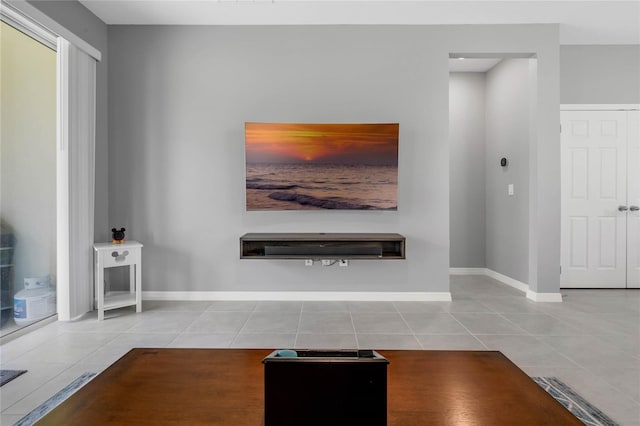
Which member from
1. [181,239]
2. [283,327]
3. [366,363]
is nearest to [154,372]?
[366,363]

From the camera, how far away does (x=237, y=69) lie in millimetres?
3779

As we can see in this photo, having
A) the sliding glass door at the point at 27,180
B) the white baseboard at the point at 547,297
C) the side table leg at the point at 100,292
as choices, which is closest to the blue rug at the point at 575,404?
the white baseboard at the point at 547,297

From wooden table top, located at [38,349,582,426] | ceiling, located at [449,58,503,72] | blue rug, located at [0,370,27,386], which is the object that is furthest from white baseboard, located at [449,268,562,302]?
blue rug, located at [0,370,27,386]

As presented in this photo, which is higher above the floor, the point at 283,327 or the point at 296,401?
the point at 296,401

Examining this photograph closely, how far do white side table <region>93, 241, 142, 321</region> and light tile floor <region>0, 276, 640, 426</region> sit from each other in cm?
12

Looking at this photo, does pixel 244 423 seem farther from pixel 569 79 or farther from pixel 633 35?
pixel 633 35

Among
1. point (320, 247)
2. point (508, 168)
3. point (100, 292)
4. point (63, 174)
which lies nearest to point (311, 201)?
point (320, 247)

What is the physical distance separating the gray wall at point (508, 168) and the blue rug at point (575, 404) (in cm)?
232

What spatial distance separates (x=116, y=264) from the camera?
3.29 m

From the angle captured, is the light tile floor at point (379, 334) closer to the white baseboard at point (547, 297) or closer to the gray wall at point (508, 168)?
the white baseboard at point (547, 297)

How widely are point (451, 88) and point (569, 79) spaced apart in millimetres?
1399

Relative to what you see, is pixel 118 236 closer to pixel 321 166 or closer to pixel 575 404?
pixel 321 166

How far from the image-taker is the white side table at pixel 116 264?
3168 mm

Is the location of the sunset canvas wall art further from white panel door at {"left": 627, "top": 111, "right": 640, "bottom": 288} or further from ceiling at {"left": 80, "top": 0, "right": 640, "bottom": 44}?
white panel door at {"left": 627, "top": 111, "right": 640, "bottom": 288}
